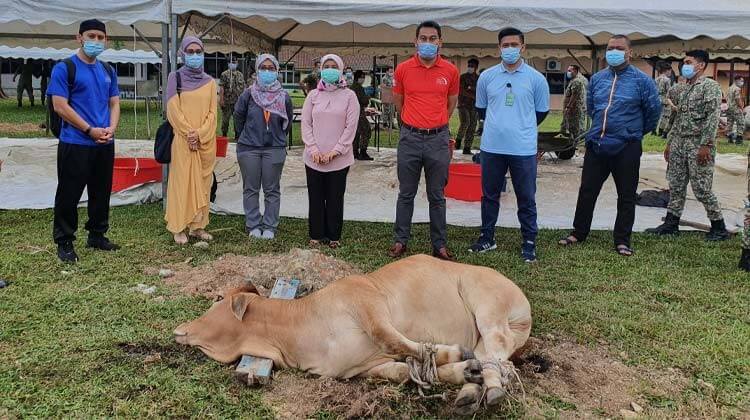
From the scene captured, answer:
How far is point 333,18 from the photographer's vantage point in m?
6.64

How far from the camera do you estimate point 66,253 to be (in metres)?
5.27

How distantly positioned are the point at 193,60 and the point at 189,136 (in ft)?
2.28

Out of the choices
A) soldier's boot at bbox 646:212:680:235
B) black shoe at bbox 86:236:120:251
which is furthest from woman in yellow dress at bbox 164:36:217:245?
soldier's boot at bbox 646:212:680:235

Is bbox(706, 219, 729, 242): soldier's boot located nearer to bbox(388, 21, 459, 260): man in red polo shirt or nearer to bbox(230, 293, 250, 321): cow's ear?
bbox(388, 21, 459, 260): man in red polo shirt

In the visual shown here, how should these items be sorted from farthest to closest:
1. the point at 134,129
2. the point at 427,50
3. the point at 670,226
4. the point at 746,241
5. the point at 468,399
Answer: the point at 134,129 < the point at 670,226 < the point at 427,50 < the point at 746,241 < the point at 468,399

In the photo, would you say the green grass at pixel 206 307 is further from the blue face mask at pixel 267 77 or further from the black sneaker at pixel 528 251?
the blue face mask at pixel 267 77

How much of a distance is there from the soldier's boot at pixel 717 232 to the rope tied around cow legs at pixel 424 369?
483 centimetres

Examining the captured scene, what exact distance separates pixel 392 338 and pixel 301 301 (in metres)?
0.54

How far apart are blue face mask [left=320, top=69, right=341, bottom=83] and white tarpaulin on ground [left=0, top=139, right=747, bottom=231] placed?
78.2 inches

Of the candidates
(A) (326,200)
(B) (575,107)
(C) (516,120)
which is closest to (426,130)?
A: (C) (516,120)

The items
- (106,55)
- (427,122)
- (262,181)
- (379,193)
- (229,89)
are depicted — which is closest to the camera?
(427,122)

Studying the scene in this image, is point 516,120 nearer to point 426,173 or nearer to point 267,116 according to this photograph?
point 426,173

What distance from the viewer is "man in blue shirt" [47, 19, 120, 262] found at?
513cm

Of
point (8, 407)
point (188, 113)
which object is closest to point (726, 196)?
point (188, 113)
